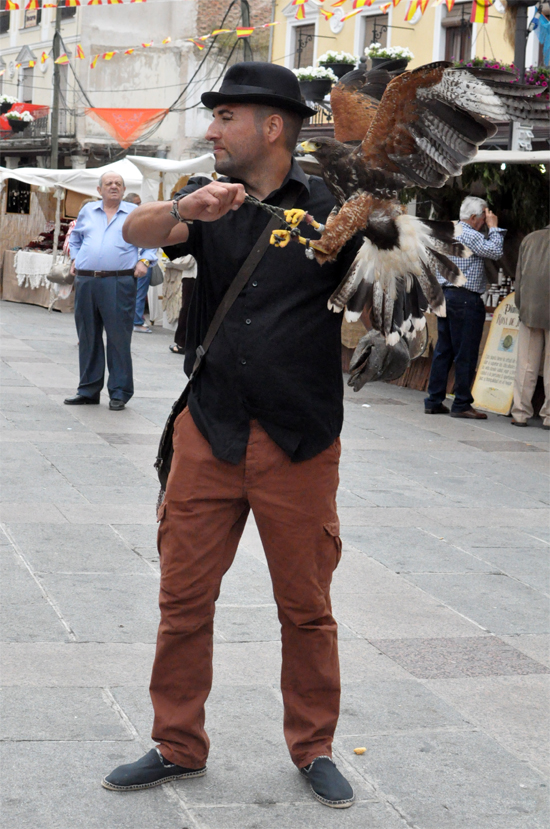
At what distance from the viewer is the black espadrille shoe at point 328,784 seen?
10.2ft

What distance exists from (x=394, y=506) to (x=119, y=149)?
108ft

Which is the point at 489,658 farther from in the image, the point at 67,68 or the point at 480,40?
the point at 67,68

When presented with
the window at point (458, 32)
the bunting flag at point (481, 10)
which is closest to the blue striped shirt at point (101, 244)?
the bunting flag at point (481, 10)

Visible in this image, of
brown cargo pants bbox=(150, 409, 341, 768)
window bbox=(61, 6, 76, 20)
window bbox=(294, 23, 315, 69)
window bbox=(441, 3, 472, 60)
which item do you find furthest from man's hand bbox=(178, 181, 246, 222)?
window bbox=(61, 6, 76, 20)

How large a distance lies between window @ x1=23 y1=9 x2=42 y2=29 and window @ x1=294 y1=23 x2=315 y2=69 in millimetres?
14524

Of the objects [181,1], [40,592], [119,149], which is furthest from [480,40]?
[40,592]

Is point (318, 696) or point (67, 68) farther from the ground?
point (67, 68)

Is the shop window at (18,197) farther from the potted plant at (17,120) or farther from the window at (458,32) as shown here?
the window at (458,32)

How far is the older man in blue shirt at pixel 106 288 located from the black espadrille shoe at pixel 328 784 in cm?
673

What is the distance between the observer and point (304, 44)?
97.8 feet

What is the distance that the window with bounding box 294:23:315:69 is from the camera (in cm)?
2969

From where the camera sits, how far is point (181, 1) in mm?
35062

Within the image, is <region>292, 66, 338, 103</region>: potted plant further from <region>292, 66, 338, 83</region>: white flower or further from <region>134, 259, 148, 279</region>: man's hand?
<region>134, 259, 148, 279</region>: man's hand

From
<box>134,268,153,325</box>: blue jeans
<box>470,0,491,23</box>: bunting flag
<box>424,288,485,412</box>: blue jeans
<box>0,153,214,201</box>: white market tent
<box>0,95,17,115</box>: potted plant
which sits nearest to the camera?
<box>424,288,485,412</box>: blue jeans
